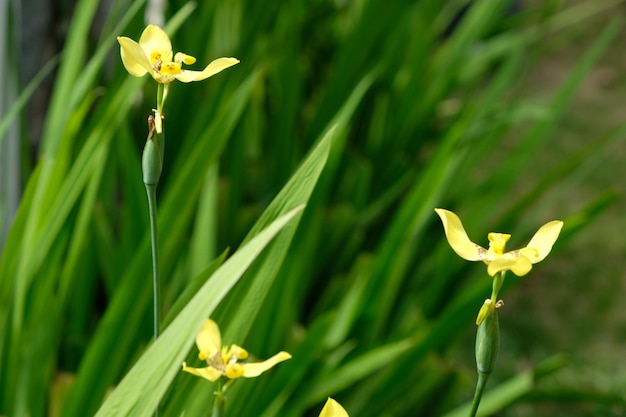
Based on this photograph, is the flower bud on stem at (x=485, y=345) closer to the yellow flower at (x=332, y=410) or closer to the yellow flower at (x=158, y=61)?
the yellow flower at (x=332, y=410)

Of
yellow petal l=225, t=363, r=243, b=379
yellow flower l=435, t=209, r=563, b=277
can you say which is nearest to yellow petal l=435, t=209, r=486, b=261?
yellow flower l=435, t=209, r=563, b=277

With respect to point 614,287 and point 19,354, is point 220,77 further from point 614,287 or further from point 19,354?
point 614,287

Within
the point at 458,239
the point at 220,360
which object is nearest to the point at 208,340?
the point at 220,360

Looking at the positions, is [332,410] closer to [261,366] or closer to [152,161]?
[261,366]

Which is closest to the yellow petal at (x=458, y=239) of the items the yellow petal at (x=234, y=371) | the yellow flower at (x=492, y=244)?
the yellow flower at (x=492, y=244)

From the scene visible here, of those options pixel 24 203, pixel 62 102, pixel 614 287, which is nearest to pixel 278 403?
pixel 24 203

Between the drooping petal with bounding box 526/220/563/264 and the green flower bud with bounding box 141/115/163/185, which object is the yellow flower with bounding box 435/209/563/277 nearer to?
the drooping petal with bounding box 526/220/563/264
